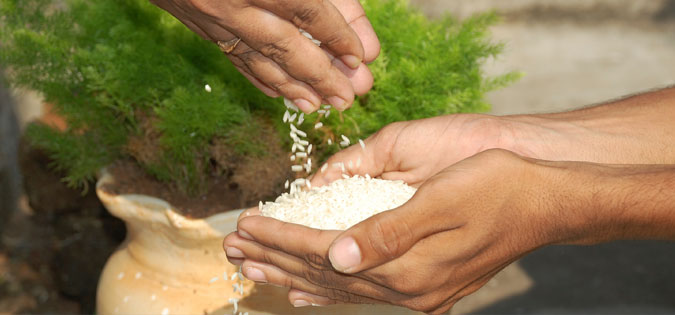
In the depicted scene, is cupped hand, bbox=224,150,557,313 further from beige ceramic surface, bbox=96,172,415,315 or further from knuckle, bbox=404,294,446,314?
beige ceramic surface, bbox=96,172,415,315

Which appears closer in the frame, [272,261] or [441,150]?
[272,261]

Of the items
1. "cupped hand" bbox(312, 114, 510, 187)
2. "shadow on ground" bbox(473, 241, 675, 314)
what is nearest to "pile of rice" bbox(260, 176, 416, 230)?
"cupped hand" bbox(312, 114, 510, 187)

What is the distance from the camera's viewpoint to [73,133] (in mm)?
1562

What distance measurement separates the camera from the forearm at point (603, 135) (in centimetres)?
130

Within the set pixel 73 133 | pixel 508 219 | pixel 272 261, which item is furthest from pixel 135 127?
pixel 508 219

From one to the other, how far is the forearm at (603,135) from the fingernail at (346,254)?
1.77 feet

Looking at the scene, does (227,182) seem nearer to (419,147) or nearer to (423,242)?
(419,147)

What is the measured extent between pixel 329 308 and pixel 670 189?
592mm

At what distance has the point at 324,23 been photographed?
1.05 metres

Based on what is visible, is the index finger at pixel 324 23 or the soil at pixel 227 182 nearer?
the index finger at pixel 324 23

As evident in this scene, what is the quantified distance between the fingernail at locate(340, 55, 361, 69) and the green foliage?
20 centimetres

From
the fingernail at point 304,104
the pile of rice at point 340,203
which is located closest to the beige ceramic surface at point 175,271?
the pile of rice at point 340,203

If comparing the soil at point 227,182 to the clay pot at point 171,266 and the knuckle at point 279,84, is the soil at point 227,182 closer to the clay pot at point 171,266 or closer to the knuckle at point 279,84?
the clay pot at point 171,266

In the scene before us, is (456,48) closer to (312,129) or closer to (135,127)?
(312,129)
